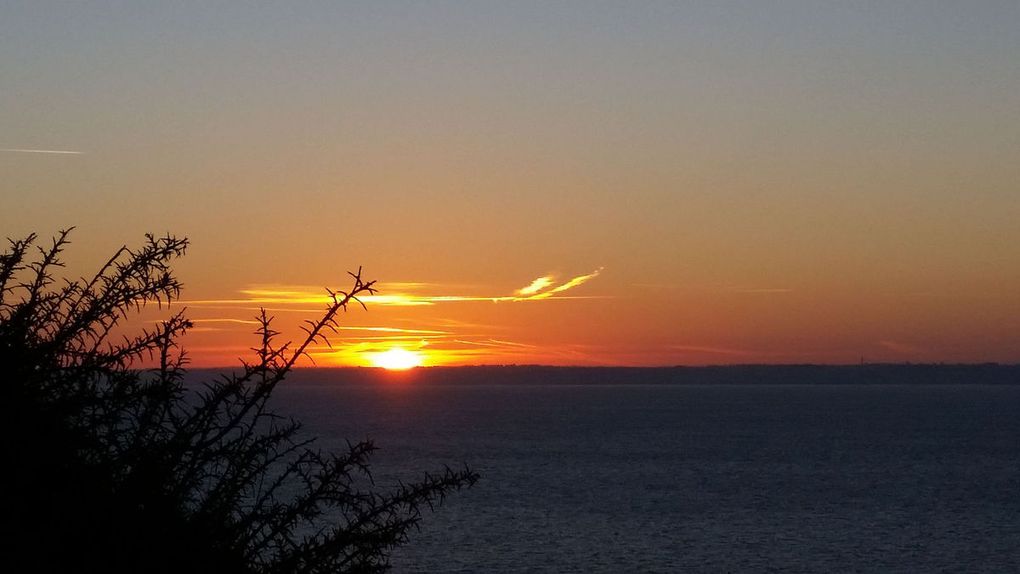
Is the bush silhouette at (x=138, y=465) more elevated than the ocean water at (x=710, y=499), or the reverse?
the bush silhouette at (x=138, y=465)

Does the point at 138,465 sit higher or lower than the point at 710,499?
higher

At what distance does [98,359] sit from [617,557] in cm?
5423

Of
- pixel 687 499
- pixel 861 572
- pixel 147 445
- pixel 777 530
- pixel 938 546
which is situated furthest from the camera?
pixel 687 499

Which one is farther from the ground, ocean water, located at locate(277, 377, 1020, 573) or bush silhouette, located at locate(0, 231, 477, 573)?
bush silhouette, located at locate(0, 231, 477, 573)

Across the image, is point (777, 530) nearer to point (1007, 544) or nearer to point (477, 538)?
point (1007, 544)

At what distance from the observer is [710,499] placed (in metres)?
81.7

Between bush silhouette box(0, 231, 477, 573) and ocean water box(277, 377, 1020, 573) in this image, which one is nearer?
bush silhouette box(0, 231, 477, 573)

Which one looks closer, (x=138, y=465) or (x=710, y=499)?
(x=138, y=465)

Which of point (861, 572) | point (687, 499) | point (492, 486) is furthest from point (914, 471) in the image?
point (861, 572)

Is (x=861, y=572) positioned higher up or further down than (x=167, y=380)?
further down

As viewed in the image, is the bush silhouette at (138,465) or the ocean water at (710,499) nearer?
the bush silhouette at (138,465)

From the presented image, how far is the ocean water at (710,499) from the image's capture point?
56.5 m

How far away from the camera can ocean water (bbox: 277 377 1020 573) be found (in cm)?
5650

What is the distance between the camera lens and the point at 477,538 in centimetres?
5959
